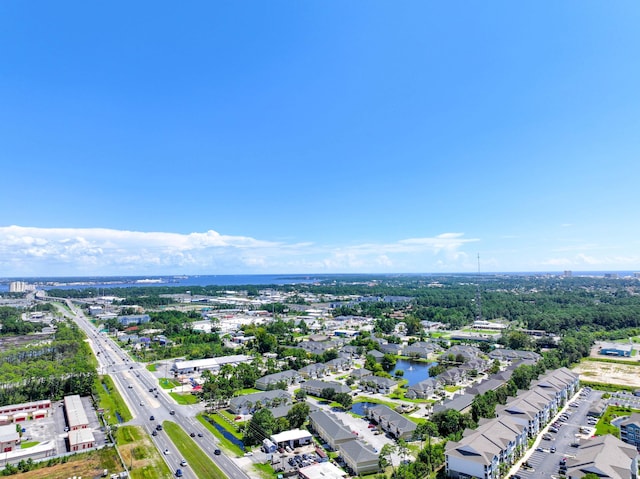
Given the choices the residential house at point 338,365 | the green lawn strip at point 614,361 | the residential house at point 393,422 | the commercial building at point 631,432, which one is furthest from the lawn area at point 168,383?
the green lawn strip at point 614,361

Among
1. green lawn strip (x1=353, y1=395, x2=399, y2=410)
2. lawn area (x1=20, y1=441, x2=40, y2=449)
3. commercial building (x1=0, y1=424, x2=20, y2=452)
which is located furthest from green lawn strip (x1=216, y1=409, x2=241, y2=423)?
commercial building (x1=0, y1=424, x2=20, y2=452)

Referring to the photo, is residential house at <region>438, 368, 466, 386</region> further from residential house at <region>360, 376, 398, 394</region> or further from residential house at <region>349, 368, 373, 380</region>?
residential house at <region>349, 368, 373, 380</region>

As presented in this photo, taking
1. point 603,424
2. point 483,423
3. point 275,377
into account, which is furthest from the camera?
point 275,377

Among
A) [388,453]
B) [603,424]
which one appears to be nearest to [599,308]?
[603,424]

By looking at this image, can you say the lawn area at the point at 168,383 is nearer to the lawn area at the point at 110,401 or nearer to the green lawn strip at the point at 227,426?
the lawn area at the point at 110,401

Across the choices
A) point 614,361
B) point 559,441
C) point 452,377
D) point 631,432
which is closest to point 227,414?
point 452,377

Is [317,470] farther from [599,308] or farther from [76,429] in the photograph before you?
[599,308]
